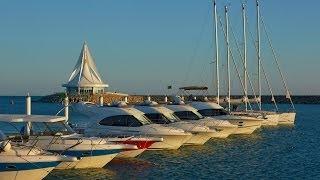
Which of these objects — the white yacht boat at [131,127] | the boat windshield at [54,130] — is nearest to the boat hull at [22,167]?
the boat windshield at [54,130]

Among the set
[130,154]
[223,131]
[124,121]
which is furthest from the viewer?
[223,131]

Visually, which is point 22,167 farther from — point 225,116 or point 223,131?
point 225,116

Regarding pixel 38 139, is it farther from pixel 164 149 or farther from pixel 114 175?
pixel 164 149

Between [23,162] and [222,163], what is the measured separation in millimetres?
12902

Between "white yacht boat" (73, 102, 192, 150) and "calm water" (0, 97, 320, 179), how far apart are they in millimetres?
723

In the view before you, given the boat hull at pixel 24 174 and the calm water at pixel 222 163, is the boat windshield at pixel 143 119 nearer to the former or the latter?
the calm water at pixel 222 163

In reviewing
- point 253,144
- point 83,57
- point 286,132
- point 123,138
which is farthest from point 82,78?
point 123,138

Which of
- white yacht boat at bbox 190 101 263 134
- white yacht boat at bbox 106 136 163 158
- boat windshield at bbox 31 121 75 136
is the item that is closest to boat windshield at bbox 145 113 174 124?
white yacht boat at bbox 106 136 163 158

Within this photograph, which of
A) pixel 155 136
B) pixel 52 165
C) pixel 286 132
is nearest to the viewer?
pixel 52 165

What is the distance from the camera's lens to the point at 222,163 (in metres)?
31.9

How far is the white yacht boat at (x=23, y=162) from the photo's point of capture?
22156 mm

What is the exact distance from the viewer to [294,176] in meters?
28.0

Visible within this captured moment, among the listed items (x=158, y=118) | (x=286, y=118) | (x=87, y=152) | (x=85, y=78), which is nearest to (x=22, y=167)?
(x=87, y=152)

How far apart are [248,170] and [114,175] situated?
273 inches
